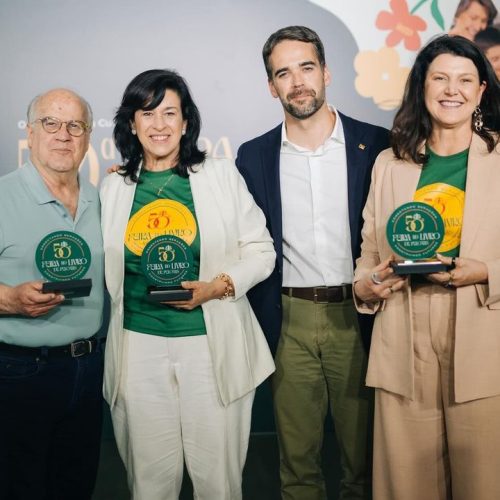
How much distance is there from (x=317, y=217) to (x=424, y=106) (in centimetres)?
60

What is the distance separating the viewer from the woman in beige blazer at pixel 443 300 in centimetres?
188

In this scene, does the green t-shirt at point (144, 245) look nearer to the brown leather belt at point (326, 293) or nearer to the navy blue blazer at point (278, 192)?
the navy blue blazer at point (278, 192)

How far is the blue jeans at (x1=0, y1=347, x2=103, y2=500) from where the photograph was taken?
205 cm

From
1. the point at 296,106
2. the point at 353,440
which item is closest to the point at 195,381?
the point at 353,440

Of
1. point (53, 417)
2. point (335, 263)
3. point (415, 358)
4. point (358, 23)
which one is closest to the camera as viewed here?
point (415, 358)

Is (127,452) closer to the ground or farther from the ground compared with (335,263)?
closer to the ground

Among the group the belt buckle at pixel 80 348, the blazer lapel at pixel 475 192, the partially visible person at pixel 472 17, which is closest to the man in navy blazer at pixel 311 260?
the blazer lapel at pixel 475 192

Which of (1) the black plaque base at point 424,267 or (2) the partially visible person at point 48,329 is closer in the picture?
(1) the black plaque base at point 424,267

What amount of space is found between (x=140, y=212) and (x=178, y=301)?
1.16ft

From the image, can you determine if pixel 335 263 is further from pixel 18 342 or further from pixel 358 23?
pixel 358 23

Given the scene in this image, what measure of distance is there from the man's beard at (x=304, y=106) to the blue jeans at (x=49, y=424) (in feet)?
3.85

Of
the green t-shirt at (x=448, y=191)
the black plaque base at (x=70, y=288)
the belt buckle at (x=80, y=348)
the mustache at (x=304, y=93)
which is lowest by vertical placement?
the belt buckle at (x=80, y=348)

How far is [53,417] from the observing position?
6.95ft

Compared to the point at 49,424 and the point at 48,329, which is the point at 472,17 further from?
the point at 49,424
